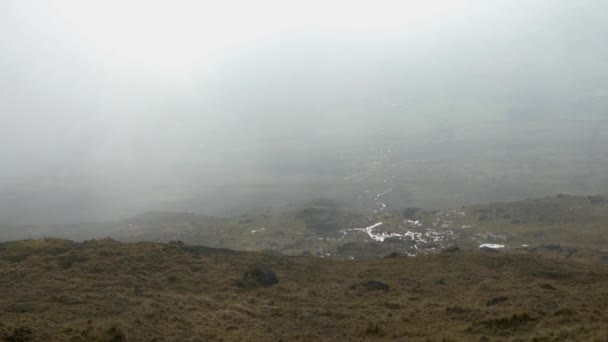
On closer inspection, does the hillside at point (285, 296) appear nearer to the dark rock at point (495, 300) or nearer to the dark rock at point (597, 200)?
the dark rock at point (495, 300)

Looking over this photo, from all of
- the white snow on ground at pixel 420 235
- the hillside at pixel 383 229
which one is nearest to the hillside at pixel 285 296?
the hillside at pixel 383 229

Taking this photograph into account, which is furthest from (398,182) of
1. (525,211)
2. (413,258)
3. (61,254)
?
(61,254)

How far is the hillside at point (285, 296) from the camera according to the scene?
2005cm

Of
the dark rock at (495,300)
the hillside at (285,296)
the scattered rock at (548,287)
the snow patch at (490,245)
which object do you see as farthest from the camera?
the snow patch at (490,245)

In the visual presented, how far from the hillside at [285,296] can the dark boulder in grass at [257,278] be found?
0.76 ft

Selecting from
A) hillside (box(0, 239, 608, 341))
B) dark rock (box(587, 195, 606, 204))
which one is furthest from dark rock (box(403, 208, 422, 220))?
hillside (box(0, 239, 608, 341))

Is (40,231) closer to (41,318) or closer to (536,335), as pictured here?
(41,318)

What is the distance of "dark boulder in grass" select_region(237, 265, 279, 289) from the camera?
32.3 meters

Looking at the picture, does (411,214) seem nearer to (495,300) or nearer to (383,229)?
(383,229)

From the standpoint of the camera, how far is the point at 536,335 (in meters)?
17.1

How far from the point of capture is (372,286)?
30.8m

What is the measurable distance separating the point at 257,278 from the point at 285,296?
4228 millimetres

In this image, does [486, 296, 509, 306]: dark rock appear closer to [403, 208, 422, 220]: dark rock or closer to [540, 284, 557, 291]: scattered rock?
[540, 284, 557, 291]: scattered rock

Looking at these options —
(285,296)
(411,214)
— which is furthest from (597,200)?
(285,296)
